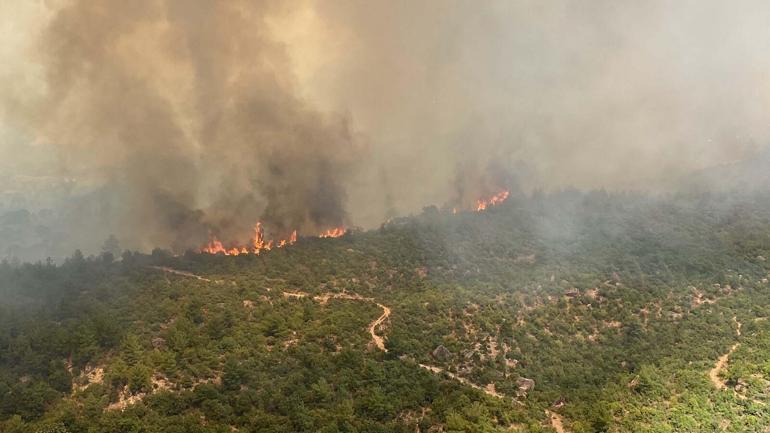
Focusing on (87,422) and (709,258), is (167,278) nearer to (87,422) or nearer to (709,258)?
(87,422)

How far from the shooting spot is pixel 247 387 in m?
52.3

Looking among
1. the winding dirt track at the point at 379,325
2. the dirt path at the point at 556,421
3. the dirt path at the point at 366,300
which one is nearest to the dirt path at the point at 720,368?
the dirt path at the point at 556,421

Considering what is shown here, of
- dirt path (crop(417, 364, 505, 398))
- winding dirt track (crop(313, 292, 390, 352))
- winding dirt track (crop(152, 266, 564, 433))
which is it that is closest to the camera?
winding dirt track (crop(152, 266, 564, 433))

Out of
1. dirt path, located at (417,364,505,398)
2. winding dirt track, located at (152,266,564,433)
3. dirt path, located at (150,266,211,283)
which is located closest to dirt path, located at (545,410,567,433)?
winding dirt track, located at (152,266,564,433)

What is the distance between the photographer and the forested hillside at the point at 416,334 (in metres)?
49.8

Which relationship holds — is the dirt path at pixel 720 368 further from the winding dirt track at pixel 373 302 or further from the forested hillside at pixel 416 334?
the winding dirt track at pixel 373 302

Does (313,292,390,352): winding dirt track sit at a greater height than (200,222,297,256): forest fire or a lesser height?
lesser

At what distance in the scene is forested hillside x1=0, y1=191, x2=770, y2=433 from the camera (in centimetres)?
4984

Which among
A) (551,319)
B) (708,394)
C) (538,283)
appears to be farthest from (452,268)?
(708,394)

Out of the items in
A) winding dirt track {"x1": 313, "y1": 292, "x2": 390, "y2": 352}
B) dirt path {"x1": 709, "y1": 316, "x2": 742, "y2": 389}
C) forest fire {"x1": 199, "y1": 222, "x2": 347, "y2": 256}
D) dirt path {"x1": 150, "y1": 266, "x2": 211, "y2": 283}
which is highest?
forest fire {"x1": 199, "y1": 222, "x2": 347, "y2": 256}

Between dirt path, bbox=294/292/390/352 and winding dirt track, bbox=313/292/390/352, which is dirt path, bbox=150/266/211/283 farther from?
Result: winding dirt track, bbox=313/292/390/352

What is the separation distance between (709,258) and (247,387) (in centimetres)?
5843

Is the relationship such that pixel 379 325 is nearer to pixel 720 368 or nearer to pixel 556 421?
pixel 556 421

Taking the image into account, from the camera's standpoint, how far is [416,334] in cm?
6353
